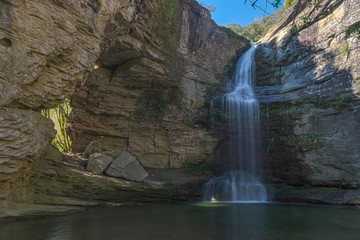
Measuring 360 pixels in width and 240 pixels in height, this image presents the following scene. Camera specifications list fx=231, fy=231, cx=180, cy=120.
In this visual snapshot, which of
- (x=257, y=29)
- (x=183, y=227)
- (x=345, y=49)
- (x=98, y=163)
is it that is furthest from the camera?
(x=257, y=29)

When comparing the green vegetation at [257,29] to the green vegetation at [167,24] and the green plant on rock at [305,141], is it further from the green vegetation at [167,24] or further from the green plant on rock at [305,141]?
the green plant on rock at [305,141]

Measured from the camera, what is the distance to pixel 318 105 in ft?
39.4

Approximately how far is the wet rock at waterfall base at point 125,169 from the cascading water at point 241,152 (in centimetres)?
377

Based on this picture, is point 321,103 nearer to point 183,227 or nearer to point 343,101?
point 343,101

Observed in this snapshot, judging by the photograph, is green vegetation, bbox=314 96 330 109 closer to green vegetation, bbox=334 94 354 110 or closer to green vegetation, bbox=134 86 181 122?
green vegetation, bbox=334 94 354 110

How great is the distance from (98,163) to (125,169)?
1.21m

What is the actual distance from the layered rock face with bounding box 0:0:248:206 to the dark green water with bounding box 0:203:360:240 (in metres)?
2.14

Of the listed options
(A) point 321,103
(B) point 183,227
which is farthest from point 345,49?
(B) point 183,227

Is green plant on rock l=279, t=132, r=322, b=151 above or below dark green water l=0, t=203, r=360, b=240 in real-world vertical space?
above

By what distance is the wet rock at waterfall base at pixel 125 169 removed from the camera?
10.1m

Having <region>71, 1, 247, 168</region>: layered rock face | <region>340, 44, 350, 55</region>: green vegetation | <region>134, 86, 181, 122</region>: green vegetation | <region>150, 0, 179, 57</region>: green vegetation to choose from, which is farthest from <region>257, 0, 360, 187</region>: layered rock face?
<region>150, 0, 179, 57</region>: green vegetation

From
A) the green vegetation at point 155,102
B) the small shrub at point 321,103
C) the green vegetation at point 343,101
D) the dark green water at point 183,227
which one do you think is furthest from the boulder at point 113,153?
the green vegetation at point 343,101

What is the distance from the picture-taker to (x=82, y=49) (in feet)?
26.8

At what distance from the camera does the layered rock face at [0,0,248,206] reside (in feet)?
21.2
